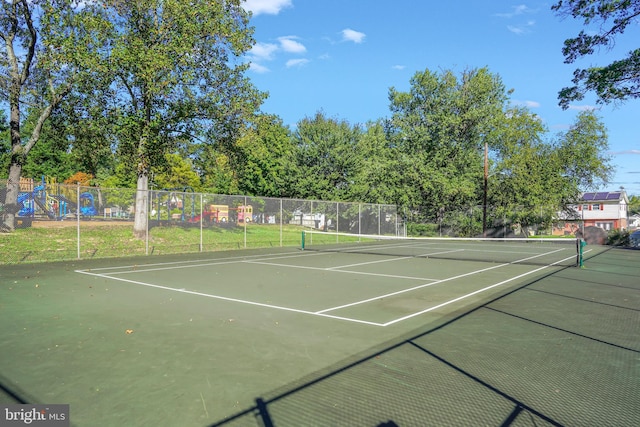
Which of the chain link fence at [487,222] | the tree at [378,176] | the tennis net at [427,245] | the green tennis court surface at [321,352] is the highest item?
the tree at [378,176]

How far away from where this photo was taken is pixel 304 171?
42.6 m

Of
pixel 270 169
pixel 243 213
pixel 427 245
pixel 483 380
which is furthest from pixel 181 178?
pixel 483 380

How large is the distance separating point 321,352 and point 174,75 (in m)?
18.1

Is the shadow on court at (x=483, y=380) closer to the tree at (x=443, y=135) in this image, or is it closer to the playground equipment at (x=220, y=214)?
the playground equipment at (x=220, y=214)

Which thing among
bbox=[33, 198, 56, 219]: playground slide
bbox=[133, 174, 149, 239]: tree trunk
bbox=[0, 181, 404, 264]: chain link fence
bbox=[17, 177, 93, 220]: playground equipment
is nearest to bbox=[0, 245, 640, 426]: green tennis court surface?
bbox=[0, 181, 404, 264]: chain link fence

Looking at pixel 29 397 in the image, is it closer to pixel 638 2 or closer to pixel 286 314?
pixel 286 314

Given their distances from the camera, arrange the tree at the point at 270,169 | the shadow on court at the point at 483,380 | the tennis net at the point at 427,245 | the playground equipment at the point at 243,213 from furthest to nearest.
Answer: the tree at the point at 270,169 → the playground equipment at the point at 243,213 → the tennis net at the point at 427,245 → the shadow on court at the point at 483,380

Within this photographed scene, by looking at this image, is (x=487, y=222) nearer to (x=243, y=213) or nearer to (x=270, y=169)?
(x=243, y=213)

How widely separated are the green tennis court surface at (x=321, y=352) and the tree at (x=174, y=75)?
10.3 m

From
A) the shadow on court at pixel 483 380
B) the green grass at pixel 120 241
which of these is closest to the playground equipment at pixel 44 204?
the green grass at pixel 120 241

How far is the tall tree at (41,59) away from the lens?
17.7m

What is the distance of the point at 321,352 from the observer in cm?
569

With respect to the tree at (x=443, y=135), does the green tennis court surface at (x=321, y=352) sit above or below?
below

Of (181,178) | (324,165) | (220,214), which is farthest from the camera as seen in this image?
(181,178)
